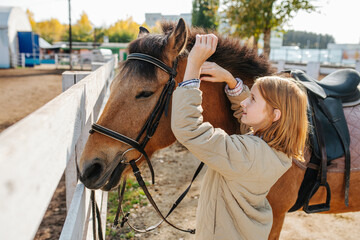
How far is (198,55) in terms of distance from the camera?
1.58 meters

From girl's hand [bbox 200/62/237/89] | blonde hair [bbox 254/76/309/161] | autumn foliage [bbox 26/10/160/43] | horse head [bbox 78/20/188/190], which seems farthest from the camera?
autumn foliage [bbox 26/10/160/43]

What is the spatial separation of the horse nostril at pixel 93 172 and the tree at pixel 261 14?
30.9 ft

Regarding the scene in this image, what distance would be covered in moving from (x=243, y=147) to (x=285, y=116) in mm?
310

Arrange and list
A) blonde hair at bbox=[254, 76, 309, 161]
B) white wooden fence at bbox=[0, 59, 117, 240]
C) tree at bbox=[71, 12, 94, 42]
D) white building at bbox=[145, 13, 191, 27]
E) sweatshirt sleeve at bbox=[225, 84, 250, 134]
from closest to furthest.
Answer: white wooden fence at bbox=[0, 59, 117, 240] < blonde hair at bbox=[254, 76, 309, 161] < sweatshirt sleeve at bbox=[225, 84, 250, 134] < white building at bbox=[145, 13, 191, 27] < tree at bbox=[71, 12, 94, 42]

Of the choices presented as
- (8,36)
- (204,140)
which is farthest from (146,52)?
(8,36)

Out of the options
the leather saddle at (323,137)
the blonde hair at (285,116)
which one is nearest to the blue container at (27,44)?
the leather saddle at (323,137)

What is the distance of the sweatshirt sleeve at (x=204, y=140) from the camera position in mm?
1399

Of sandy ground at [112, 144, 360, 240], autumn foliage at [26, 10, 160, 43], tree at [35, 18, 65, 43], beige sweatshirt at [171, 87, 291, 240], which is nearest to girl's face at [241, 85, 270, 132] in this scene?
beige sweatshirt at [171, 87, 291, 240]

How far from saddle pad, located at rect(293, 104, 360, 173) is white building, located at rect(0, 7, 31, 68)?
3387 cm

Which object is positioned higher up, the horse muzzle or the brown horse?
the brown horse

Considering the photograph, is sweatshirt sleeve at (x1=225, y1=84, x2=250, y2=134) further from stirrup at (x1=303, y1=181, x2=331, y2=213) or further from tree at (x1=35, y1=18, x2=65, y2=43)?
tree at (x1=35, y1=18, x2=65, y2=43)

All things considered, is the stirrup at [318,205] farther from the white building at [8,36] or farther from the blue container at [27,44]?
the blue container at [27,44]

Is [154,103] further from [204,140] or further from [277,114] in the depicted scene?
[277,114]

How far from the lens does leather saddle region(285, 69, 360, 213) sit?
83.5 inches
